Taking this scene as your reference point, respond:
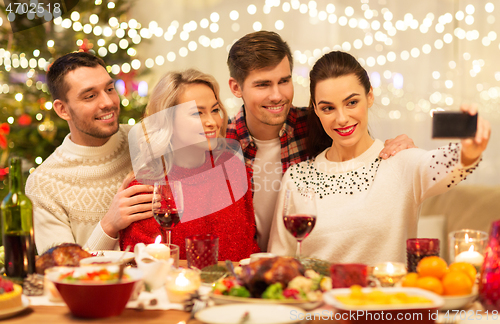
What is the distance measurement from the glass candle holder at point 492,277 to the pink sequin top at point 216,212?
1107 millimetres

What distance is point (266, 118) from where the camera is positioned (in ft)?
7.40

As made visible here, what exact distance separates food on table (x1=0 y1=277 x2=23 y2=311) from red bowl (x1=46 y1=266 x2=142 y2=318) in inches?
4.4

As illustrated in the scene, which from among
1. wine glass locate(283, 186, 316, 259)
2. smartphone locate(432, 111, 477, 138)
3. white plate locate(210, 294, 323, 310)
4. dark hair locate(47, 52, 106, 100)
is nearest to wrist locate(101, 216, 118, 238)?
dark hair locate(47, 52, 106, 100)

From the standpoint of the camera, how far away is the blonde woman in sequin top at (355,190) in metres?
1.86

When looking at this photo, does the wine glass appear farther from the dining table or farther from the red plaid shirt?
the red plaid shirt

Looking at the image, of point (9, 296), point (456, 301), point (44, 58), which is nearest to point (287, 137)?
point (456, 301)

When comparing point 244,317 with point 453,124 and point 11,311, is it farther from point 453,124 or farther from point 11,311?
point 453,124

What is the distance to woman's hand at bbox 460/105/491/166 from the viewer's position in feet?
3.77

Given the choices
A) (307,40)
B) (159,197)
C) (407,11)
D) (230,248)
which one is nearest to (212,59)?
(307,40)

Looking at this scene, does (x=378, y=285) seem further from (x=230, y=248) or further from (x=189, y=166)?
(x=189, y=166)

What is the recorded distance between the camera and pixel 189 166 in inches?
83.8

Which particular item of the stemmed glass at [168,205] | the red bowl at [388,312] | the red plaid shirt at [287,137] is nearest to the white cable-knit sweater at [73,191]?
the red plaid shirt at [287,137]

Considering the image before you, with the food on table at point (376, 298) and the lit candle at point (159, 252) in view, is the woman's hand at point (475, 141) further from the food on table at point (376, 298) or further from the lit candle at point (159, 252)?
the lit candle at point (159, 252)

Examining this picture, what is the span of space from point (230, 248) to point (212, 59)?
2.62 metres
